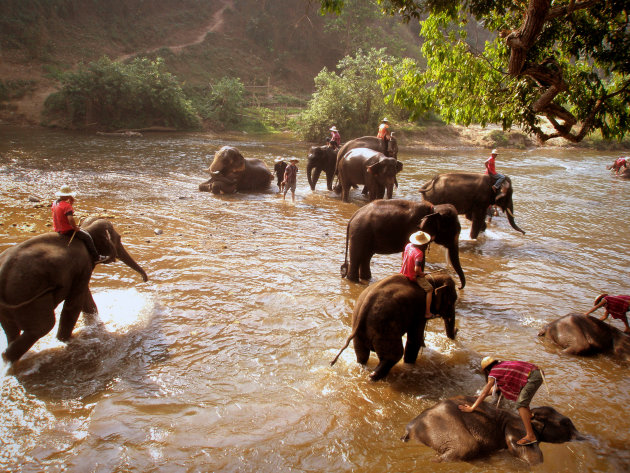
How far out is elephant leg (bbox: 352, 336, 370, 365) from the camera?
16.6 ft

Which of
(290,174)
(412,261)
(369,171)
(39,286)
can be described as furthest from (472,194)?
(39,286)

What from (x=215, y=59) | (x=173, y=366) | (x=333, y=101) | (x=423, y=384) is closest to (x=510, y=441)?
(x=423, y=384)

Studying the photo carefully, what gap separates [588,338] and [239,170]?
10636 mm

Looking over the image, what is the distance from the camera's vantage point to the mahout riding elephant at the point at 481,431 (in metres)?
3.91

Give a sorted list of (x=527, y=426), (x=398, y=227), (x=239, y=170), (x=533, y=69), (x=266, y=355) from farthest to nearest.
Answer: (x=239, y=170), (x=398, y=227), (x=533, y=69), (x=266, y=355), (x=527, y=426)

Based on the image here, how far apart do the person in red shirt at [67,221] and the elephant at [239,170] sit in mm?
8258

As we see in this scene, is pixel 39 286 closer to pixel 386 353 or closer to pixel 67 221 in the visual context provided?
pixel 67 221

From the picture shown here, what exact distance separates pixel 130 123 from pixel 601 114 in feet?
82.0

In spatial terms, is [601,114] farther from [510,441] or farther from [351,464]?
[351,464]

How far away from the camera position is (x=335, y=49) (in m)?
50.0

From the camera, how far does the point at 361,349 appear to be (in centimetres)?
513

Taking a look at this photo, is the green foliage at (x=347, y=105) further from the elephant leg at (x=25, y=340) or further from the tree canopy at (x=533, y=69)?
the elephant leg at (x=25, y=340)

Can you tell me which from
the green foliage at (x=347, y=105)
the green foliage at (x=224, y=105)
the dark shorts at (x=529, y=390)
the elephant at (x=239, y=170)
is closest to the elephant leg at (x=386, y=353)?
the dark shorts at (x=529, y=390)

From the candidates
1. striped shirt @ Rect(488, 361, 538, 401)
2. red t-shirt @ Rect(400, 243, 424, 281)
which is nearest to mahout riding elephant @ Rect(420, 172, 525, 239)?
red t-shirt @ Rect(400, 243, 424, 281)
